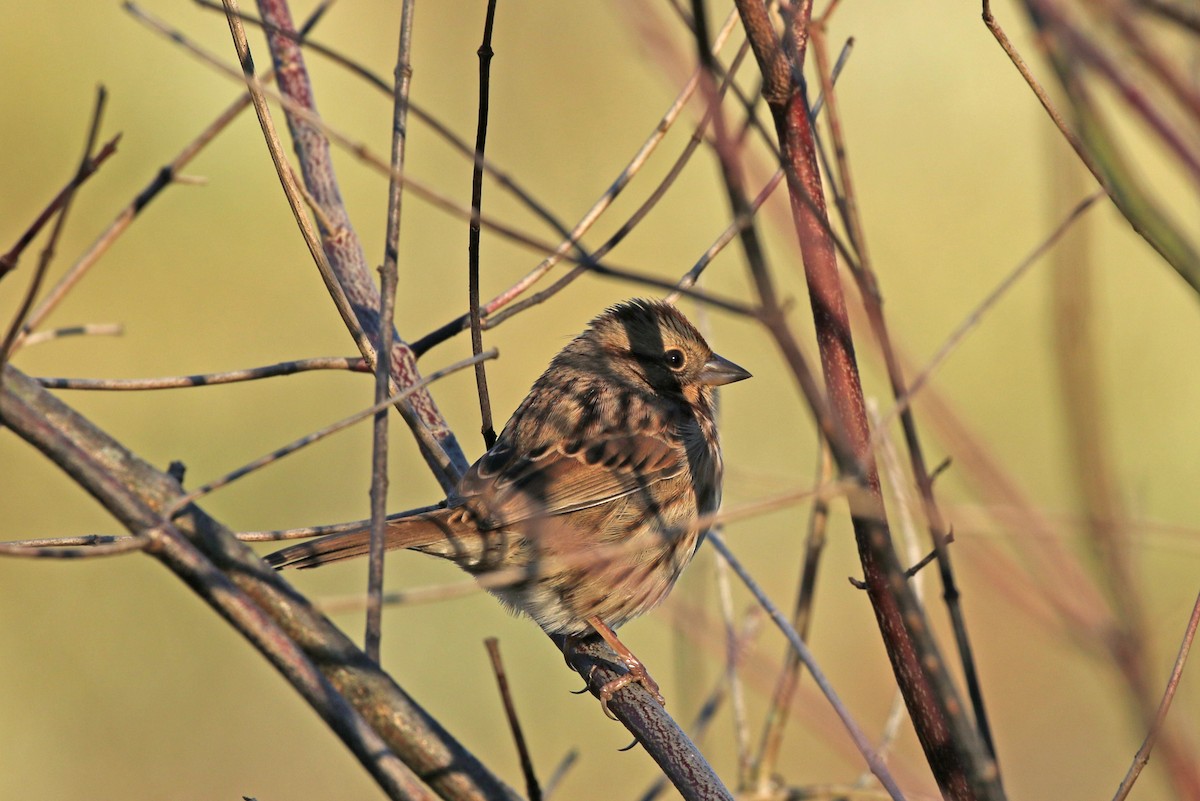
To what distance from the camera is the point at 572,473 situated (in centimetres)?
362

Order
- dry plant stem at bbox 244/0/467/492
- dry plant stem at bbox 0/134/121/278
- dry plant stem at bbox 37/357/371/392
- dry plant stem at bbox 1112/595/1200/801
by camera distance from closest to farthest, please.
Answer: dry plant stem at bbox 1112/595/1200/801 → dry plant stem at bbox 0/134/121/278 → dry plant stem at bbox 37/357/371/392 → dry plant stem at bbox 244/0/467/492

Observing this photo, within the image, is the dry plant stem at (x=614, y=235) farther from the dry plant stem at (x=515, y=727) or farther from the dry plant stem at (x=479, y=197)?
the dry plant stem at (x=515, y=727)

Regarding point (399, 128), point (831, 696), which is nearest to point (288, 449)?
point (399, 128)

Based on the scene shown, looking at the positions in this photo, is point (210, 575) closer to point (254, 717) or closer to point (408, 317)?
point (254, 717)

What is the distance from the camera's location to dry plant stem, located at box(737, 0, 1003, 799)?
148 cm

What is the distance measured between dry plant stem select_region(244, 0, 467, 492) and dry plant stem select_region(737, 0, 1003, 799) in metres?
1.29

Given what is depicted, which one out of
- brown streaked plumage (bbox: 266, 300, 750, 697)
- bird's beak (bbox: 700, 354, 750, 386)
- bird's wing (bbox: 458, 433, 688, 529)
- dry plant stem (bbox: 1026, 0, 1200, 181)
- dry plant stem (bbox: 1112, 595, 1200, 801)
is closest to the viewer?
dry plant stem (bbox: 1026, 0, 1200, 181)

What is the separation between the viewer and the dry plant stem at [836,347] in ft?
4.86

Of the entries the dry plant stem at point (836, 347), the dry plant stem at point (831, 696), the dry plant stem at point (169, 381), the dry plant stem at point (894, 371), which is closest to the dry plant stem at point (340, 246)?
the dry plant stem at point (169, 381)

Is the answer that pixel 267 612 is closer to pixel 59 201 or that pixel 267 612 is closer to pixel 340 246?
pixel 59 201

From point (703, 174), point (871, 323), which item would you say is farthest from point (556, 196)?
point (871, 323)

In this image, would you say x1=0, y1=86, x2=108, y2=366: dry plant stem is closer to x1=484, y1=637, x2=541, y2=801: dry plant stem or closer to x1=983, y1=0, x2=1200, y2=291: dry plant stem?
x1=484, y1=637, x2=541, y2=801: dry plant stem

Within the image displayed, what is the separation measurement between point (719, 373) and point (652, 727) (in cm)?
181

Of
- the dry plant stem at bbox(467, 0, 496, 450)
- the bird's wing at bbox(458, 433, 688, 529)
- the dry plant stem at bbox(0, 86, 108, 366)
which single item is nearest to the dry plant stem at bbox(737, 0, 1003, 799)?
the dry plant stem at bbox(467, 0, 496, 450)
